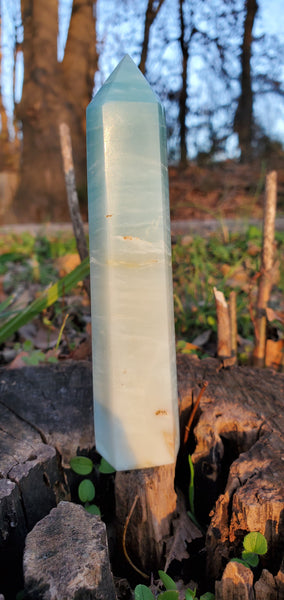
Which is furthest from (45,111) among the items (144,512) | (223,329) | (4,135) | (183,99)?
Result: (4,135)

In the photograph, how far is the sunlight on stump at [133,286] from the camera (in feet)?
1.93

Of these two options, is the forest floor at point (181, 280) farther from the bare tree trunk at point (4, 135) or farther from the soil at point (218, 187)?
the bare tree trunk at point (4, 135)

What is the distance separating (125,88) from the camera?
23.3 inches

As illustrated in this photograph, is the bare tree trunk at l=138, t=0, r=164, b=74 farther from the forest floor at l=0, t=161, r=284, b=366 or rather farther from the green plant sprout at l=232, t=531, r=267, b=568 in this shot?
the green plant sprout at l=232, t=531, r=267, b=568

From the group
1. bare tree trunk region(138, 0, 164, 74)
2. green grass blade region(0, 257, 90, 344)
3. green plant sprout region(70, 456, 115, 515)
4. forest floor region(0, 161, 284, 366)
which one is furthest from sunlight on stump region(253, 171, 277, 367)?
bare tree trunk region(138, 0, 164, 74)

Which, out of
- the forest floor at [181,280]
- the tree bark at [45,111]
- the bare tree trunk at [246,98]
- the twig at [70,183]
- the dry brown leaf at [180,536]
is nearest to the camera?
the dry brown leaf at [180,536]

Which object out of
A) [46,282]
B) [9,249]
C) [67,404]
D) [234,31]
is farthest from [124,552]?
[234,31]

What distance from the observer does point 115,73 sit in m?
0.61

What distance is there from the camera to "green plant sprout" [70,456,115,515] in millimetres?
674

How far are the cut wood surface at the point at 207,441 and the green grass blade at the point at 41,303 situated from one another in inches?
4.4

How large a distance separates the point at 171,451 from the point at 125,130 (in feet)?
1.57

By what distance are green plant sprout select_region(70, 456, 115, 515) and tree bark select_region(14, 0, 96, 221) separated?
3130mm

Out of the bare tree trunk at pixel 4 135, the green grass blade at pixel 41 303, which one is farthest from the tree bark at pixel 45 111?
the bare tree trunk at pixel 4 135

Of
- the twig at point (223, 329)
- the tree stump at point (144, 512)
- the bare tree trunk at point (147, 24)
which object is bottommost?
the tree stump at point (144, 512)
